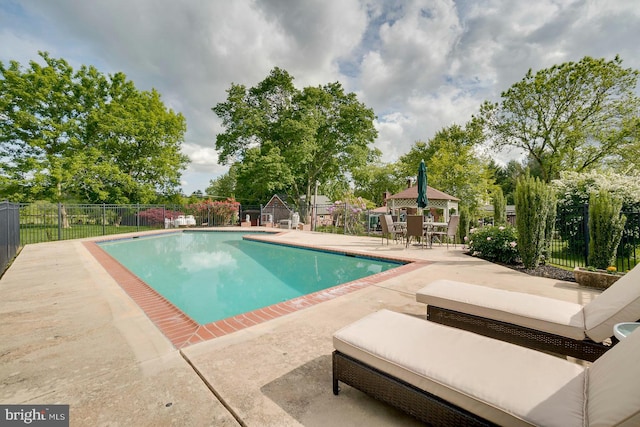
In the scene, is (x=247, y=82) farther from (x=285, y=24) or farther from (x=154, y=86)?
(x=285, y=24)

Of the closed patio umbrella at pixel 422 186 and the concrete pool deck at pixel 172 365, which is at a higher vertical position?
the closed patio umbrella at pixel 422 186

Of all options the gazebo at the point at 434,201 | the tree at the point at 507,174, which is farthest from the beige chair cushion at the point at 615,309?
the tree at the point at 507,174

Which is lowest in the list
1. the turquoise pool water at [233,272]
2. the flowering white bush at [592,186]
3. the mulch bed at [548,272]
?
the turquoise pool water at [233,272]

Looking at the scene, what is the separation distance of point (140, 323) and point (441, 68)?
1544 cm

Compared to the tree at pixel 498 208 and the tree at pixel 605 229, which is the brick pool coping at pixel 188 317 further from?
the tree at pixel 498 208

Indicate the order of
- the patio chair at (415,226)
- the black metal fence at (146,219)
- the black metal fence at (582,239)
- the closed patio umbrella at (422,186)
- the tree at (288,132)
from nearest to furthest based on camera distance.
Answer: the black metal fence at (582,239) < the patio chair at (415,226) < the closed patio umbrella at (422,186) < the black metal fence at (146,219) < the tree at (288,132)

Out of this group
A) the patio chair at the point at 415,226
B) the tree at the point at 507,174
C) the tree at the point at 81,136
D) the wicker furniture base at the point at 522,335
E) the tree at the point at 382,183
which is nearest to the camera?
the wicker furniture base at the point at 522,335

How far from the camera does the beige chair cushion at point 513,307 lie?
2023mm

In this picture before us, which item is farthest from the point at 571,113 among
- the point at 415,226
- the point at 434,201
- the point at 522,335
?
the point at 522,335

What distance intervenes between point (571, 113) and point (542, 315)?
22.2m

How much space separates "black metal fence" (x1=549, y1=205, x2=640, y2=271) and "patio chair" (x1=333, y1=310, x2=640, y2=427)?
657 cm

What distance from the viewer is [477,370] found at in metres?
1.38

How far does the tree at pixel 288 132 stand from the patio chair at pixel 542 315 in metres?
20.3

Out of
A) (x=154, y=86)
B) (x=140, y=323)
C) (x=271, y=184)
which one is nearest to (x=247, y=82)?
(x=154, y=86)
